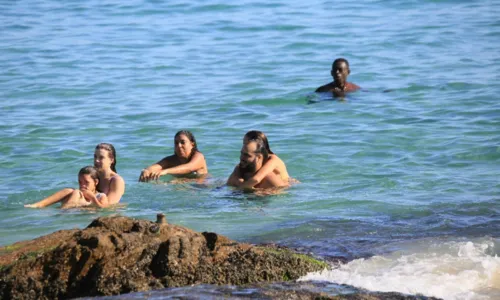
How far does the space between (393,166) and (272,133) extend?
2532 millimetres

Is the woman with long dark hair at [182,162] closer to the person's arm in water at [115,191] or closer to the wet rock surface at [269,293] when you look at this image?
the person's arm in water at [115,191]

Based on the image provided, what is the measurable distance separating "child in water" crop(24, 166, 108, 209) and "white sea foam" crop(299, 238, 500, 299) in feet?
12.6

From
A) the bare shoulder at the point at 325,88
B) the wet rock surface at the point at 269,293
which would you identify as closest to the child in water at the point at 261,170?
the wet rock surface at the point at 269,293

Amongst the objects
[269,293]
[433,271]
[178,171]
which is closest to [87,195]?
[178,171]

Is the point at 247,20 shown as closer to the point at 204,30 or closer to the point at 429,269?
the point at 204,30

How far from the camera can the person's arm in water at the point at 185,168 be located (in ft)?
37.9

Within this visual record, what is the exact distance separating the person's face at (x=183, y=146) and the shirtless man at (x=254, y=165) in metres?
1.11

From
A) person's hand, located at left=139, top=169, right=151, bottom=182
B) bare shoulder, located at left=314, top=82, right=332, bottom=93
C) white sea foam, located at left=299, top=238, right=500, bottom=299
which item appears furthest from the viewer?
bare shoulder, located at left=314, top=82, right=332, bottom=93

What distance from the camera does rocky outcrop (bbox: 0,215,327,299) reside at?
585 cm

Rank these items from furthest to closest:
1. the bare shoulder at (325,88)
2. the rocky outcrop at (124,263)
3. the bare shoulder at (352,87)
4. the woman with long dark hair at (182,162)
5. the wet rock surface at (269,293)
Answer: the bare shoulder at (352,87) → the bare shoulder at (325,88) → the woman with long dark hair at (182,162) → the rocky outcrop at (124,263) → the wet rock surface at (269,293)

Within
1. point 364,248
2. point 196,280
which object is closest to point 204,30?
point 364,248

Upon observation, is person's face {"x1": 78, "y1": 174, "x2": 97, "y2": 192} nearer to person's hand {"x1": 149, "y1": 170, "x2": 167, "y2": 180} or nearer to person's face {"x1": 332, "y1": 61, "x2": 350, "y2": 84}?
person's hand {"x1": 149, "y1": 170, "x2": 167, "y2": 180}

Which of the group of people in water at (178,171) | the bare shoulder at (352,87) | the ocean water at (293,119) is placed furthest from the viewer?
the bare shoulder at (352,87)

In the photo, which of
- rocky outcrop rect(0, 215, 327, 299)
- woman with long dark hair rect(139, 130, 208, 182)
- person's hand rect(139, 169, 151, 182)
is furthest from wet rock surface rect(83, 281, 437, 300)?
woman with long dark hair rect(139, 130, 208, 182)
